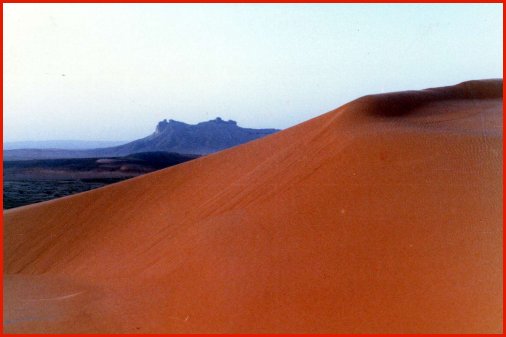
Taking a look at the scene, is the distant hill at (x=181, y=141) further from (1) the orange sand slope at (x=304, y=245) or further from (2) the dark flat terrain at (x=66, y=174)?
(1) the orange sand slope at (x=304, y=245)

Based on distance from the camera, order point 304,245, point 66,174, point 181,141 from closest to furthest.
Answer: point 304,245, point 66,174, point 181,141

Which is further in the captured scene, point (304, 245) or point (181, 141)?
point (181, 141)

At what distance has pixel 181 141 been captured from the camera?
107m

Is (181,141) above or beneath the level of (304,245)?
above

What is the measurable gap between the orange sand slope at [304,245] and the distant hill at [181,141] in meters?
87.0

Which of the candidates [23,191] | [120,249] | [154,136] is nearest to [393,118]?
[120,249]

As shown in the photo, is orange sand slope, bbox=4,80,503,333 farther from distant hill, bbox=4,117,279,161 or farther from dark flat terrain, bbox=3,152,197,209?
distant hill, bbox=4,117,279,161

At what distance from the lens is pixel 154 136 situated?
116 m

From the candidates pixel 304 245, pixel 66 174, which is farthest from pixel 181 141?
pixel 304 245

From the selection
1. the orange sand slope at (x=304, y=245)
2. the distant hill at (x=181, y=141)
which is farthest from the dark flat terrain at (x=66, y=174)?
the distant hill at (x=181, y=141)

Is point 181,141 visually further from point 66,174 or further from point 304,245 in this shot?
point 304,245

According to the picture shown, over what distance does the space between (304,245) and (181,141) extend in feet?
336

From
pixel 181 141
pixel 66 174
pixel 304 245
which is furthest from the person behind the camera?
pixel 181 141

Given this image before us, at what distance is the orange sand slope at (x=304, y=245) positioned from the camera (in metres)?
5.29
